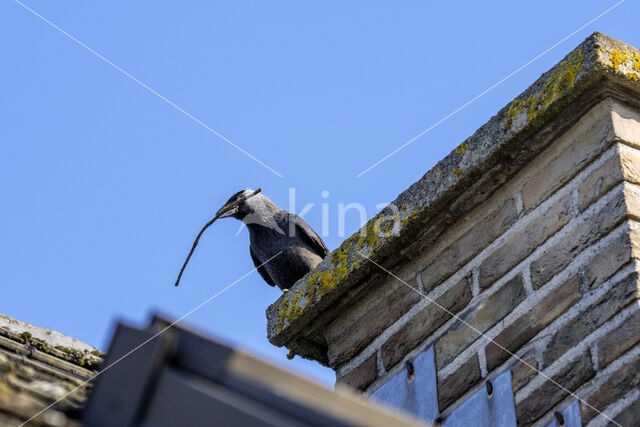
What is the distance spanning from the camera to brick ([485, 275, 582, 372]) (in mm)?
2438

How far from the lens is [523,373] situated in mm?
2461

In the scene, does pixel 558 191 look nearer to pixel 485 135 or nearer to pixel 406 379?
pixel 485 135

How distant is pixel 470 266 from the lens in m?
2.81

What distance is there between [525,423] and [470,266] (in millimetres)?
569

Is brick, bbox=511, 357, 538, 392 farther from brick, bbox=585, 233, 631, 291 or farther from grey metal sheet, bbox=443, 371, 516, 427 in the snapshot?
brick, bbox=585, 233, 631, 291

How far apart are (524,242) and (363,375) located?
2.36 ft

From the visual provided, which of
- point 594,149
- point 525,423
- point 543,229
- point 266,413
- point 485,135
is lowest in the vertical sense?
point 266,413

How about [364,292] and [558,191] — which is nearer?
[558,191]

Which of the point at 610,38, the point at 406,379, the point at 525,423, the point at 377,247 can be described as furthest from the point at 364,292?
the point at 610,38

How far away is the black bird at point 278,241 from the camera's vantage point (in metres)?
6.02

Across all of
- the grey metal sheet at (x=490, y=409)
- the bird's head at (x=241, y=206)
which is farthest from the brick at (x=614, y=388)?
the bird's head at (x=241, y=206)

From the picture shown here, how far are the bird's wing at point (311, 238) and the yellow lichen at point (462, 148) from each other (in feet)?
10.9

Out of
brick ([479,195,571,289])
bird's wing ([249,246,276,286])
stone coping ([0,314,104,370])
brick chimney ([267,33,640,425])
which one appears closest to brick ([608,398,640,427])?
brick chimney ([267,33,640,425])

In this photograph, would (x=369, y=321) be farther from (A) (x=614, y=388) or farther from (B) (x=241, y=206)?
(B) (x=241, y=206)
